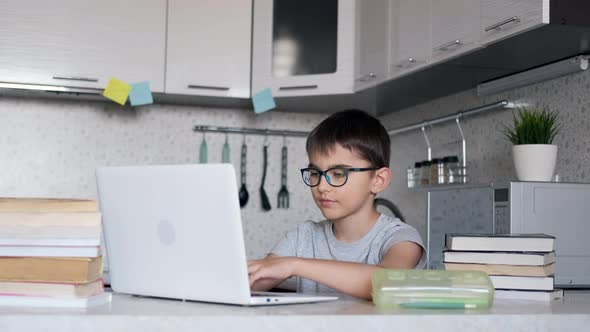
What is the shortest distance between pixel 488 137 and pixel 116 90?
1312 mm

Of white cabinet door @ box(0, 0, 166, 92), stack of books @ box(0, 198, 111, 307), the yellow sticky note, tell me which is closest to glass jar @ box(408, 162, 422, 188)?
white cabinet door @ box(0, 0, 166, 92)

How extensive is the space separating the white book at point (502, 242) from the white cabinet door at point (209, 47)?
170cm

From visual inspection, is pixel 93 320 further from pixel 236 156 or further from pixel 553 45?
pixel 236 156

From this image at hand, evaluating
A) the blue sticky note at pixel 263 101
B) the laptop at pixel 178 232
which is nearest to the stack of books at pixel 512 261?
the laptop at pixel 178 232

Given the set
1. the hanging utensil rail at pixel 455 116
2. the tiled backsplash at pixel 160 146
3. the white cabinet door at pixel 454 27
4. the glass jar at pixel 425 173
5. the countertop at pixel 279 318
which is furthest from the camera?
the tiled backsplash at pixel 160 146

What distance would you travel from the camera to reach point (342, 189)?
1.67 metres

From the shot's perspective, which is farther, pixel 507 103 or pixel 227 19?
pixel 227 19

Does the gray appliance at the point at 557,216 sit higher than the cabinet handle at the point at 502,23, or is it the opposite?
the cabinet handle at the point at 502,23

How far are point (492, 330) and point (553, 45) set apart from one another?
111cm

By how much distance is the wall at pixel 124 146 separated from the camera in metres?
3.12

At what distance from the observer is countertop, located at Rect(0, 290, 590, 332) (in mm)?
948

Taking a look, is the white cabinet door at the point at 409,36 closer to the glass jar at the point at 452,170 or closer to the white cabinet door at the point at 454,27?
the white cabinet door at the point at 454,27

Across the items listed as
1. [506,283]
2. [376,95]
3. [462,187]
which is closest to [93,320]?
[506,283]

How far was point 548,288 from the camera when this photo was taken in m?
1.34
